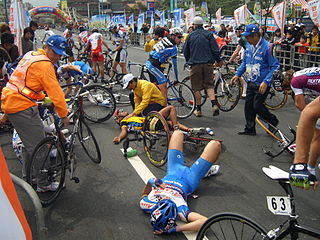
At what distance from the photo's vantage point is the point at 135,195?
4.34 m

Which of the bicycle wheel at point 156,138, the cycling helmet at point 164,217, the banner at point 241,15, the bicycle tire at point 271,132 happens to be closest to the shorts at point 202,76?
the bicycle tire at point 271,132

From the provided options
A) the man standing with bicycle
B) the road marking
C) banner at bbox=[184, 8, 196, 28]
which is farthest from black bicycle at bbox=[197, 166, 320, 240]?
banner at bbox=[184, 8, 196, 28]

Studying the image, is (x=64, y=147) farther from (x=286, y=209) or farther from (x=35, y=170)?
(x=286, y=209)

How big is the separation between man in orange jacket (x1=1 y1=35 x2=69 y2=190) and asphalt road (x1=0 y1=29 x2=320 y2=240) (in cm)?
64

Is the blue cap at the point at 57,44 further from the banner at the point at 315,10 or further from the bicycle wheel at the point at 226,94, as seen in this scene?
the banner at the point at 315,10

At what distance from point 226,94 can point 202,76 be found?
3.14 feet

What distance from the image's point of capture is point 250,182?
461 centimetres

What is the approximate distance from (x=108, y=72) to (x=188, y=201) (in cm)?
978

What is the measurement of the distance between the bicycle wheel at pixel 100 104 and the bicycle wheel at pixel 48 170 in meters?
3.26

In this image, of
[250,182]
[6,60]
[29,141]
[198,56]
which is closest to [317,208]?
[250,182]

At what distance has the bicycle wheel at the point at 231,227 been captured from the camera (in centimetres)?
242

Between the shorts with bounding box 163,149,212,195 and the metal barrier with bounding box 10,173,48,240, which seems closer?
the metal barrier with bounding box 10,173,48,240

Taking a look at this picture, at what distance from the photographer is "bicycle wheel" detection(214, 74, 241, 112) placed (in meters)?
8.12

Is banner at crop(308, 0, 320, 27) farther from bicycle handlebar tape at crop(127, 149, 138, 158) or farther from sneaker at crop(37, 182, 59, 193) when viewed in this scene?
sneaker at crop(37, 182, 59, 193)
